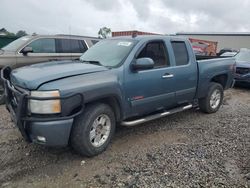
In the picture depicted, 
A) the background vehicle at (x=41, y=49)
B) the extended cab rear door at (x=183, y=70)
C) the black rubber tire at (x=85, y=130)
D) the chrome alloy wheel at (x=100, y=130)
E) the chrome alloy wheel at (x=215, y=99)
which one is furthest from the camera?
the background vehicle at (x=41, y=49)

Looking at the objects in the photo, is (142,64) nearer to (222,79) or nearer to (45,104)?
(45,104)

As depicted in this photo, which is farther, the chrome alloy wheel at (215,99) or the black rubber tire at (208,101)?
the chrome alloy wheel at (215,99)

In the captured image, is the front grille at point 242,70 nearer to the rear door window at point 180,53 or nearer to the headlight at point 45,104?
the rear door window at point 180,53

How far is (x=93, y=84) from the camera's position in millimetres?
3762

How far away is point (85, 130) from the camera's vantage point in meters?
3.73

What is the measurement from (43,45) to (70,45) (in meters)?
0.92

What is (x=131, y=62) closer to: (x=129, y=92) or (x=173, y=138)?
(x=129, y=92)

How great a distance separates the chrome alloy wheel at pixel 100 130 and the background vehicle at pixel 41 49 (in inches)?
176

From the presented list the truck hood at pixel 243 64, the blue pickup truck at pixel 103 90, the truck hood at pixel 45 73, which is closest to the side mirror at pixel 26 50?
the blue pickup truck at pixel 103 90

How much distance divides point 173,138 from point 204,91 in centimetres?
173

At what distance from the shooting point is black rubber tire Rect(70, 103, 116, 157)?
146 inches

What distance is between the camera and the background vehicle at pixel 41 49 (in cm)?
755

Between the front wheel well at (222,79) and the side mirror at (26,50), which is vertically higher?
the side mirror at (26,50)

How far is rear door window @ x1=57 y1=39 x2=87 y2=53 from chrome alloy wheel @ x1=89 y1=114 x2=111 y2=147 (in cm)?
512
